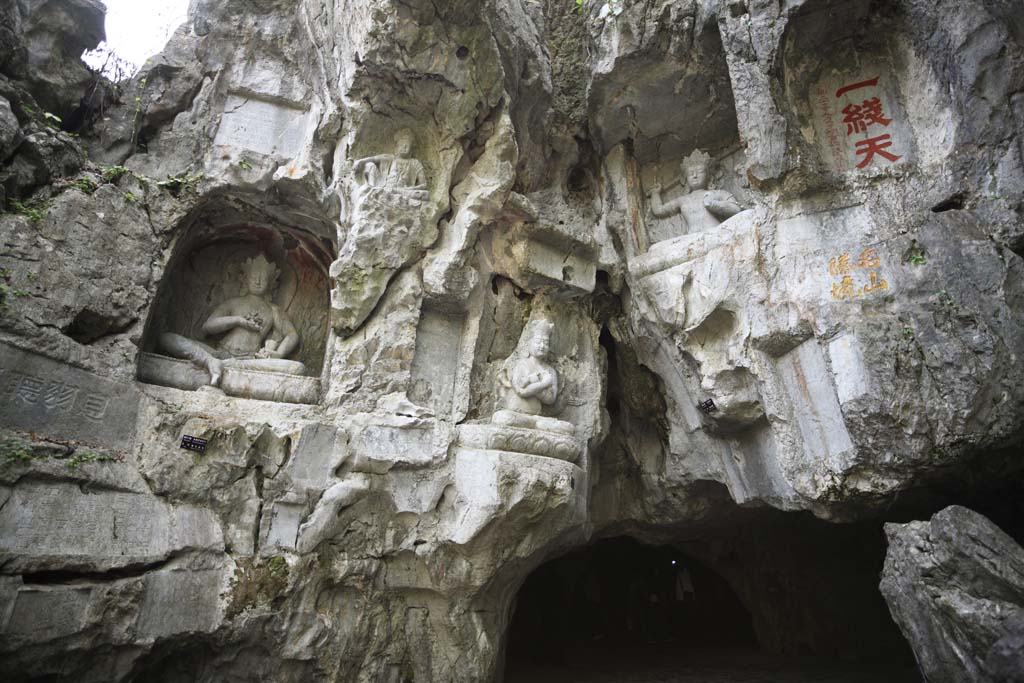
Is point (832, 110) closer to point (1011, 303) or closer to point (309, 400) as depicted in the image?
point (1011, 303)

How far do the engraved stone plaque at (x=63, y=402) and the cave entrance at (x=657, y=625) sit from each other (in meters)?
5.99

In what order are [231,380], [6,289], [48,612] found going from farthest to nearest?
[231,380], [6,289], [48,612]


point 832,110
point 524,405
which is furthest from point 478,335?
point 832,110

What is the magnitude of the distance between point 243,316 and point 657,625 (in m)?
10.9

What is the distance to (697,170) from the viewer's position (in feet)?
27.0

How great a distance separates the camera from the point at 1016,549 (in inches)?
189

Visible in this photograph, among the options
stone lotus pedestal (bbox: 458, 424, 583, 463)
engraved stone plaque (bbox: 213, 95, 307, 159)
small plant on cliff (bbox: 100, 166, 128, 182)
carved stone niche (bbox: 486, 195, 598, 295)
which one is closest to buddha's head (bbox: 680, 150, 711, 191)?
carved stone niche (bbox: 486, 195, 598, 295)

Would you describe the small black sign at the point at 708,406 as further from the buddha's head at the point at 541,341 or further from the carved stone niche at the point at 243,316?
the carved stone niche at the point at 243,316

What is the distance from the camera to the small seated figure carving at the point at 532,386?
260 inches

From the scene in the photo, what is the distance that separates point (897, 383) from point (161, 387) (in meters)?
7.07

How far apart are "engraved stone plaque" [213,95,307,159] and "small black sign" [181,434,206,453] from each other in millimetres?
3686

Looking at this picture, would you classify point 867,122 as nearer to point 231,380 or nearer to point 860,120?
point 860,120

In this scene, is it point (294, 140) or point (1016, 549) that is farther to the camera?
point (294, 140)

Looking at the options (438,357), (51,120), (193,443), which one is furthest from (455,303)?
(51,120)
